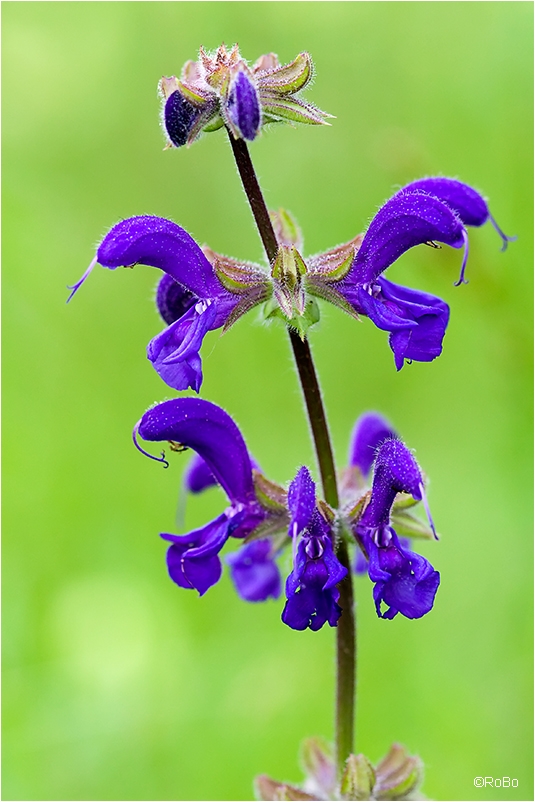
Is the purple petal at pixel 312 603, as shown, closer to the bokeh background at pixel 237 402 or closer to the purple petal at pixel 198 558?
the purple petal at pixel 198 558

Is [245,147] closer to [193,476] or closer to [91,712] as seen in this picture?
[193,476]

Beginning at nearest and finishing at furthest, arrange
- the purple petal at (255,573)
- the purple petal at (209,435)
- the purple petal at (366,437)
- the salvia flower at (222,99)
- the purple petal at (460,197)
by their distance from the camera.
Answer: the salvia flower at (222,99), the purple petal at (460,197), the purple petal at (209,435), the purple petal at (255,573), the purple petal at (366,437)

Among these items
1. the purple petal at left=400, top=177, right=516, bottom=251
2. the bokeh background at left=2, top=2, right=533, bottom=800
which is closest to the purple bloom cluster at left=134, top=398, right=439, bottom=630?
the bokeh background at left=2, top=2, right=533, bottom=800

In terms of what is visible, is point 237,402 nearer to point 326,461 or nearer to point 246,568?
point 246,568

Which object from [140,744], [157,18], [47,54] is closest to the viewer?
[140,744]

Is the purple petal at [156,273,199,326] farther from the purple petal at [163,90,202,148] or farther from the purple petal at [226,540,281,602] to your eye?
the purple petal at [226,540,281,602]

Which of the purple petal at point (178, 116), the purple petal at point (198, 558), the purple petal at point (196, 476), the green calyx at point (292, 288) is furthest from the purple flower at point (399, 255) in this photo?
the purple petal at point (196, 476)

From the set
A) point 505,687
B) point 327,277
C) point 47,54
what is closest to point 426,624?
point 505,687
